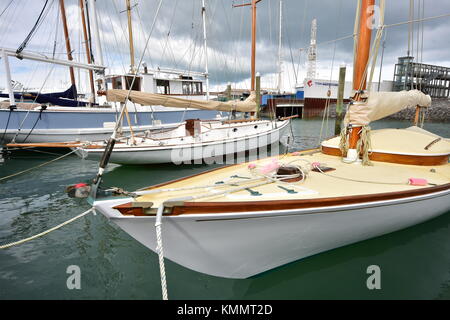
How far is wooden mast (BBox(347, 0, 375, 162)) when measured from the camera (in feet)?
13.9

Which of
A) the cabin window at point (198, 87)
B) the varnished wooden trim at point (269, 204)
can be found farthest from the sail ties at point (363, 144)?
the cabin window at point (198, 87)

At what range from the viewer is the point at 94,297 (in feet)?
10.2

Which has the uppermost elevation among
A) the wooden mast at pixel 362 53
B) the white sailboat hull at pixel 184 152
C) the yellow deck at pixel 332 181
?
the wooden mast at pixel 362 53

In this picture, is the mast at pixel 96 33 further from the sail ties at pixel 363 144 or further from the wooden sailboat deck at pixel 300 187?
the sail ties at pixel 363 144

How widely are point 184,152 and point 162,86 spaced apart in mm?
8593

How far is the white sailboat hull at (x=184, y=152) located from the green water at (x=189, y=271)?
11.4 ft

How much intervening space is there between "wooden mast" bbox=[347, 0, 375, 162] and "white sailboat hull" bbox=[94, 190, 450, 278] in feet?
6.94

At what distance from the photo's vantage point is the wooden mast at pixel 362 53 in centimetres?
424

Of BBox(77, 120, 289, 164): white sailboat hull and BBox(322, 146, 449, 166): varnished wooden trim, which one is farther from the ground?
BBox(322, 146, 449, 166): varnished wooden trim

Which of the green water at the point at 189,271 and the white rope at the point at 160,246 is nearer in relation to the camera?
the white rope at the point at 160,246

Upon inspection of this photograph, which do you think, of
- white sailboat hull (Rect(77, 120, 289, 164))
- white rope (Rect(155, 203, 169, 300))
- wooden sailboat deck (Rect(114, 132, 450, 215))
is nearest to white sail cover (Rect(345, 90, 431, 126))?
wooden sailboat deck (Rect(114, 132, 450, 215))

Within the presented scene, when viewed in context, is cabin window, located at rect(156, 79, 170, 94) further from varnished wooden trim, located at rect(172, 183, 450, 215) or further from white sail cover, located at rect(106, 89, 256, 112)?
varnished wooden trim, located at rect(172, 183, 450, 215)

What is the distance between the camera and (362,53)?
174 inches
